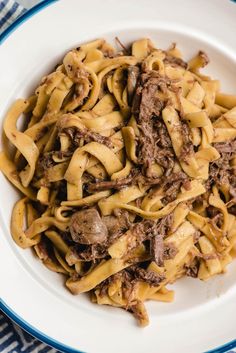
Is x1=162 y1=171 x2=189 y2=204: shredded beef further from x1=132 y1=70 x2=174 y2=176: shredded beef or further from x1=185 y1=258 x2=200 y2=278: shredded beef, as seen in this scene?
x1=185 y1=258 x2=200 y2=278: shredded beef

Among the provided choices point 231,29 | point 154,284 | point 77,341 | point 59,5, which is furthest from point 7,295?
point 231,29

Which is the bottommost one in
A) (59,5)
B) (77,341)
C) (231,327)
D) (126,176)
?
(231,327)

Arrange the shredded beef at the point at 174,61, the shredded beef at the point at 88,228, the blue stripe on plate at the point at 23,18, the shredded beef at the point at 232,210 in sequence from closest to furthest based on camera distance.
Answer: the shredded beef at the point at 88,228 → the blue stripe on plate at the point at 23,18 → the shredded beef at the point at 174,61 → the shredded beef at the point at 232,210

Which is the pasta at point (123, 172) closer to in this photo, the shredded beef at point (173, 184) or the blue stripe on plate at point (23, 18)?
the shredded beef at point (173, 184)

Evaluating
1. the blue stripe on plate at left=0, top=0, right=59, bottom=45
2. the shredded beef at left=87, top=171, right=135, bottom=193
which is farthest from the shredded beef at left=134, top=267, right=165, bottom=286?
the blue stripe on plate at left=0, top=0, right=59, bottom=45

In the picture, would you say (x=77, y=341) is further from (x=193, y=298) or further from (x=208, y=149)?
(x=208, y=149)

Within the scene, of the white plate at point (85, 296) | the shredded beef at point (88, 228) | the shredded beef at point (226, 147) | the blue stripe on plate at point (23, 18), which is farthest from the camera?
the shredded beef at point (226, 147)

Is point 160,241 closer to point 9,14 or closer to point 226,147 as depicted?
point 226,147

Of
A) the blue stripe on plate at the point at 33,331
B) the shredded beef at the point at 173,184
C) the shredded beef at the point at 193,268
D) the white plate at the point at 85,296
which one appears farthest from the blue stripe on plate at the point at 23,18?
the shredded beef at the point at 193,268
